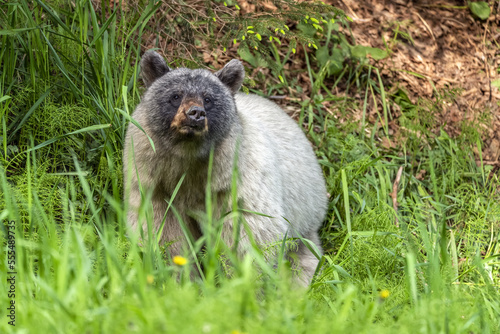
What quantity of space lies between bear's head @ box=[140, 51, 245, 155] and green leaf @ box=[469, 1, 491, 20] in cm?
461

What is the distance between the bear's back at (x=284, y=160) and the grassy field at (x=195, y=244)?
1.14ft

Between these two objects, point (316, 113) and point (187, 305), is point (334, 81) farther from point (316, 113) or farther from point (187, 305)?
point (187, 305)

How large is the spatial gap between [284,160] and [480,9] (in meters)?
4.23

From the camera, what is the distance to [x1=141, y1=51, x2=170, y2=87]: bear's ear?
4.20m

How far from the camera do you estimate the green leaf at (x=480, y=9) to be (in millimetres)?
7441

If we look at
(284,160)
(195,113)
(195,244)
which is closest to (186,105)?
(195,113)

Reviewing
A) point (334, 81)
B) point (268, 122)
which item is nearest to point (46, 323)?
point (268, 122)

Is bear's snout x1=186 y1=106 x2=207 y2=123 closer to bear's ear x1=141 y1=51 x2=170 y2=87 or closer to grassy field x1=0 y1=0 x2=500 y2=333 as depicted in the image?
grassy field x1=0 y1=0 x2=500 y2=333

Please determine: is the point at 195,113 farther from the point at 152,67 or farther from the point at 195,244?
the point at 195,244

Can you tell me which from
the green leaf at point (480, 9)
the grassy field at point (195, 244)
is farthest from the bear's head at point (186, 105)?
the green leaf at point (480, 9)

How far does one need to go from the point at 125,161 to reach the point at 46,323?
7.53ft

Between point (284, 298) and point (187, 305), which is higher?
point (187, 305)

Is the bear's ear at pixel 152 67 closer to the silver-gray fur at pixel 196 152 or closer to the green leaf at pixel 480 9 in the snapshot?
the silver-gray fur at pixel 196 152

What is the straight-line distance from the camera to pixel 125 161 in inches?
172
